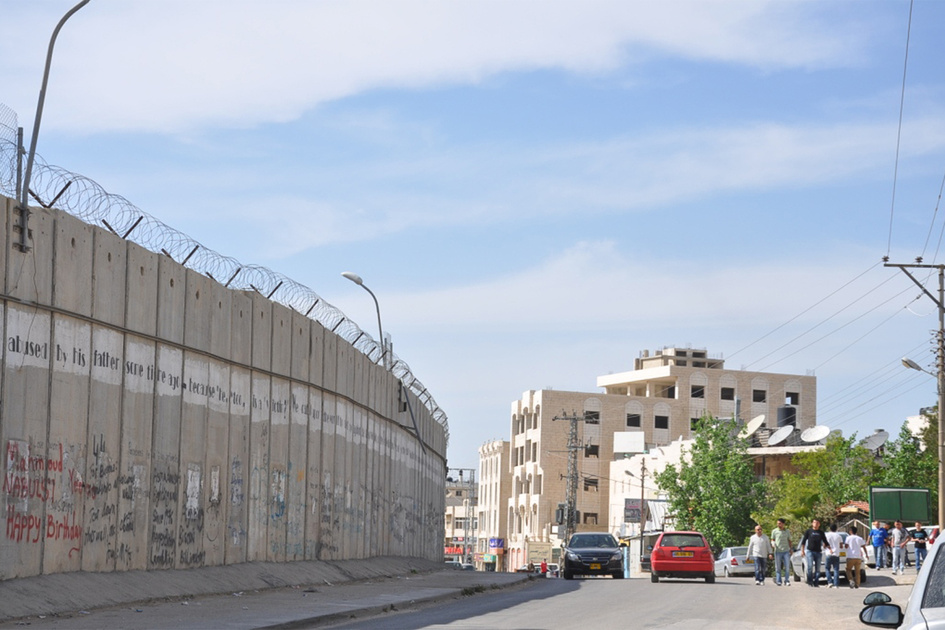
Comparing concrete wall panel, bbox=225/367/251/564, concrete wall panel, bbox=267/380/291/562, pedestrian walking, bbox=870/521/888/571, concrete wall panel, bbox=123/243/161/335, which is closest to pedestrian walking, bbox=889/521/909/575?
pedestrian walking, bbox=870/521/888/571

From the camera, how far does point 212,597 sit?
68.6ft

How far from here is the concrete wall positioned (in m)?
17.0

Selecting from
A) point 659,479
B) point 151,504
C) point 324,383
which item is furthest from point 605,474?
point 151,504

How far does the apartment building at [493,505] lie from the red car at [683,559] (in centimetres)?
8543

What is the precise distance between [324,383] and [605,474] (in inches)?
3328

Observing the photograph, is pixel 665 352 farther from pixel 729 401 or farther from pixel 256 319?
pixel 256 319

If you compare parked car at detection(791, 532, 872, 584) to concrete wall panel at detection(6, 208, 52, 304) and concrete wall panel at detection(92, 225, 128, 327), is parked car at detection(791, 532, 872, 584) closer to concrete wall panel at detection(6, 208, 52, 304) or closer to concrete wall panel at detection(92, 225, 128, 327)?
concrete wall panel at detection(92, 225, 128, 327)

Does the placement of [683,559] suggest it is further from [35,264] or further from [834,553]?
[35,264]

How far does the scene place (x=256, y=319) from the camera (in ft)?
84.2

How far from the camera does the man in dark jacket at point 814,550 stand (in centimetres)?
3186

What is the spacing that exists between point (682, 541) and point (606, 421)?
80.6 m

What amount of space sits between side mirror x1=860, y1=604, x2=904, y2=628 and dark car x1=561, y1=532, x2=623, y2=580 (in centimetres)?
3248

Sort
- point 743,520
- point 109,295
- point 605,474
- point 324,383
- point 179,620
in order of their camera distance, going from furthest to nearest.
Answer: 1. point 605,474
2. point 743,520
3. point 324,383
4. point 109,295
5. point 179,620

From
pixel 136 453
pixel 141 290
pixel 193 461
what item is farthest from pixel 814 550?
pixel 141 290
